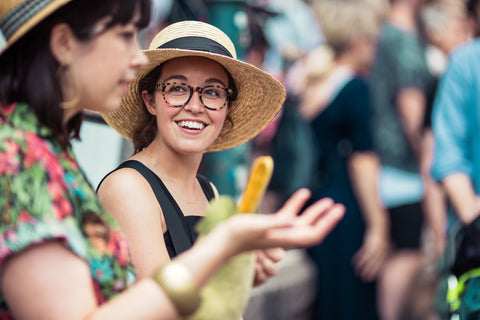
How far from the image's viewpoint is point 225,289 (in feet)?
4.75

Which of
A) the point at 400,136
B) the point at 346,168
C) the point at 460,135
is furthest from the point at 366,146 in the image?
the point at 460,135

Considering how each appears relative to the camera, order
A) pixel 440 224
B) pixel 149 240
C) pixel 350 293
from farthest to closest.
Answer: pixel 350 293
pixel 440 224
pixel 149 240

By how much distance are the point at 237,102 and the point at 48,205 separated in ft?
3.90

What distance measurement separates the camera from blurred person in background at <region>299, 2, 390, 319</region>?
187 inches

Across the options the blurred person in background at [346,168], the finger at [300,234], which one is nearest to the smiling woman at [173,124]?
the finger at [300,234]

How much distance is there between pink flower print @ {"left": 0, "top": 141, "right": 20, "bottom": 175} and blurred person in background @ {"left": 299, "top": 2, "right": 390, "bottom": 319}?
11.9ft

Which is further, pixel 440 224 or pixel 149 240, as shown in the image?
pixel 440 224

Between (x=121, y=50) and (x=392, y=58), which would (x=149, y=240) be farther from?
(x=392, y=58)

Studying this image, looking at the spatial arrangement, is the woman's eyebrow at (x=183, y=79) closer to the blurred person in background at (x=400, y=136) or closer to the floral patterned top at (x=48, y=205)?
the floral patterned top at (x=48, y=205)

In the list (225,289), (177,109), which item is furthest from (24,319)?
(177,109)

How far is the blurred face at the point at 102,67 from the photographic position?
1.40m

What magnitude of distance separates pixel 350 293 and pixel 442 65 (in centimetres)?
223

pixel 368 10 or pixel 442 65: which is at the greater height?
pixel 368 10

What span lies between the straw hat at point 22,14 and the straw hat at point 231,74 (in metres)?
0.63
